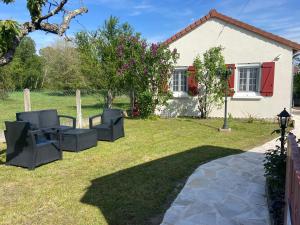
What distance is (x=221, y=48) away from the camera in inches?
508

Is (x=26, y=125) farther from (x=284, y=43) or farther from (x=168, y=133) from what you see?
(x=284, y=43)

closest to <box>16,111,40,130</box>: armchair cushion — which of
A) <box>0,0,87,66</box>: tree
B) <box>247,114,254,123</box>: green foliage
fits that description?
<box>0,0,87,66</box>: tree

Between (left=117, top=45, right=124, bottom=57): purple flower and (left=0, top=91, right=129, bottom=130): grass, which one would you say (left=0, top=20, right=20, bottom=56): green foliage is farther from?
(left=117, top=45, right=124, bottom=57): purple flower

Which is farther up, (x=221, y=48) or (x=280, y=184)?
(x=221, y=48)

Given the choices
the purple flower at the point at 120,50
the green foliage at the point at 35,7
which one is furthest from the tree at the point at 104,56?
the green foliage at the point at 35,7

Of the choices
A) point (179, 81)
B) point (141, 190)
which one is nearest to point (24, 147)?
point (141, 190)

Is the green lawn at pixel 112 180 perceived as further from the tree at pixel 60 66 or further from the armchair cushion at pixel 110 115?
the tree at pixel 60 66

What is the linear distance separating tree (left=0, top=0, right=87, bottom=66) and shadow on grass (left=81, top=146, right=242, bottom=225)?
97.5 inches

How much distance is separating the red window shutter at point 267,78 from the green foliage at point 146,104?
196 inches

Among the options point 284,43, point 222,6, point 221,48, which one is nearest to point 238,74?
point 221,48

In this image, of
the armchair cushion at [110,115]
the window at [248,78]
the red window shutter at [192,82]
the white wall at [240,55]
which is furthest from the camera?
the red window shutter at [192,82]

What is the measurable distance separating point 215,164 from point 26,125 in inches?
161

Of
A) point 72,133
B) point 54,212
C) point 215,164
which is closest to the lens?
point 54,212

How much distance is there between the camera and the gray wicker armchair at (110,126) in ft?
27.5
